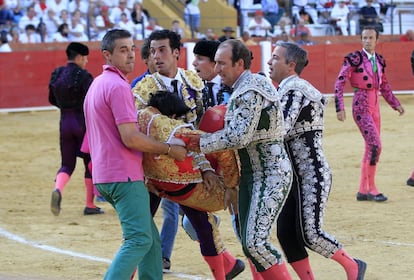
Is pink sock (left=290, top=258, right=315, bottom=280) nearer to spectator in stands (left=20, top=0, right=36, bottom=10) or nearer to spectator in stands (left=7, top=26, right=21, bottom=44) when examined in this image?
spectator in stands (left=7, top=26, right=21, bottom=44)

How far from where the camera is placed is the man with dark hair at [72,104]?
8.85 metres

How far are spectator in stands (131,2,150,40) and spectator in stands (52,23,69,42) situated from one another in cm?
158

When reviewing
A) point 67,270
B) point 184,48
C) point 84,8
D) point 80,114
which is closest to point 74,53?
point 80,114

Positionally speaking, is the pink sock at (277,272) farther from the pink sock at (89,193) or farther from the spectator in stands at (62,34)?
the spectator in stands at (62,34)

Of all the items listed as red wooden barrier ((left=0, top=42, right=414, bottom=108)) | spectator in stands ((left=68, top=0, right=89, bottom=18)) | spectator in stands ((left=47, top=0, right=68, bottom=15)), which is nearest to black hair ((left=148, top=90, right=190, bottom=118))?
red wooden barrier ((left=0, top=42, right=414, bottom=108))

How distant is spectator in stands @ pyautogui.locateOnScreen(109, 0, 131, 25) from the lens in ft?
69.5

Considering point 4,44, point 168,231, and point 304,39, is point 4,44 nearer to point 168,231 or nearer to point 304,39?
point 304,39

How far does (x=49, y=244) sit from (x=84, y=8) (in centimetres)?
1391

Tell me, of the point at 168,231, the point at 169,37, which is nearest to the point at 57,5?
the point at 168,231

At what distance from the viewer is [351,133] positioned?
1459cm

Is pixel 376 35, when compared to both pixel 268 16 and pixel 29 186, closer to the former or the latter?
pixel 29 186

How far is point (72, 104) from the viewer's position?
8984mm

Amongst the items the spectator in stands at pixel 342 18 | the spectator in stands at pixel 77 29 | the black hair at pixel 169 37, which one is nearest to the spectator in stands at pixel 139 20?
the spectator in stands at pixel 77 29

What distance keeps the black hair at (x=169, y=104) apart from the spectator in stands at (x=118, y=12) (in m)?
16.1
